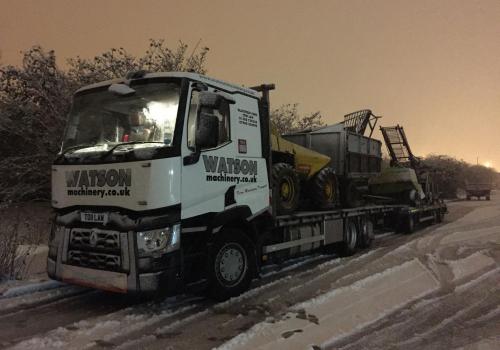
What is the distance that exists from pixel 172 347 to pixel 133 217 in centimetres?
150

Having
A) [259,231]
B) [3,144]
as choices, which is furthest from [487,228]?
[3,144]

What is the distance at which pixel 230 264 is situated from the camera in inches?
233

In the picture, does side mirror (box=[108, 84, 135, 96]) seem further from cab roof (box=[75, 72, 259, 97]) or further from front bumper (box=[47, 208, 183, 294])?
front bumper (box=[47, 208, 183, 294])

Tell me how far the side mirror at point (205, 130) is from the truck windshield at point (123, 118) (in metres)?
0.31

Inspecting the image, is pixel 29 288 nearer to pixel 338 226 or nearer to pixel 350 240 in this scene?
pixel 338 226

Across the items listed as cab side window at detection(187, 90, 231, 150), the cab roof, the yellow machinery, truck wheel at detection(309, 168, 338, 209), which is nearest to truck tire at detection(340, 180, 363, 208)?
the yellow machinery

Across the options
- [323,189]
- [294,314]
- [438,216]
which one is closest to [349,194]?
[323,189]

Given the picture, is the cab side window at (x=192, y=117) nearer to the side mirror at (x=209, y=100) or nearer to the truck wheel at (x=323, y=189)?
the side mirror at (x=209, y=100)

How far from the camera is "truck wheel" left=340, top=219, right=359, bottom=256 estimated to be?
31.1 ft

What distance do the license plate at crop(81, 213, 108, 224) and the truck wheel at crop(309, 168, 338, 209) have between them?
4832 millimetres

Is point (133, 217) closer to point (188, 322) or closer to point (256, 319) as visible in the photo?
point (188, 322)

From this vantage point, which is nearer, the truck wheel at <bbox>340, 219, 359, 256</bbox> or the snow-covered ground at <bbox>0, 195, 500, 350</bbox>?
the snow-covered ground at <bbox>0, 195, 500, 350</bbox>

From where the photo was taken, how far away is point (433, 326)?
15.9ft

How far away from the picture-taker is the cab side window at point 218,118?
520 centimetres
